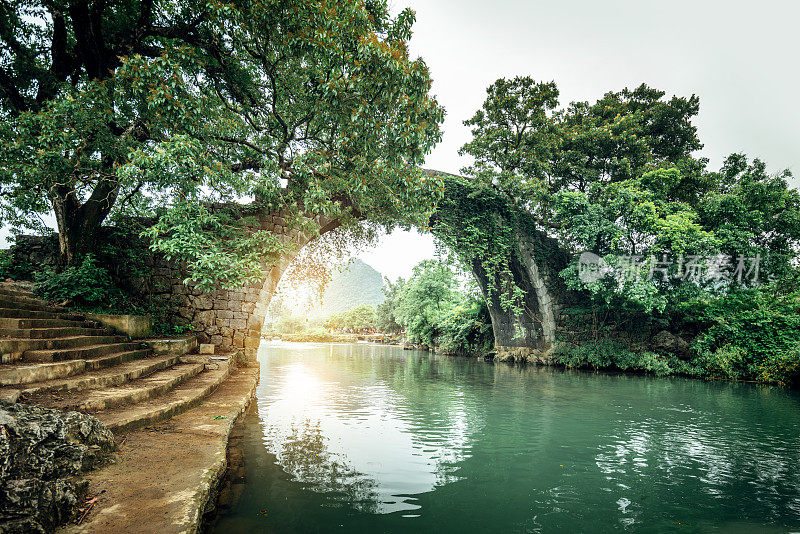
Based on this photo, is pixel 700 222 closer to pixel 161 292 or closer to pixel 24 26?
pixel 161 292

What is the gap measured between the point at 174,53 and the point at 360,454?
22.3 ft

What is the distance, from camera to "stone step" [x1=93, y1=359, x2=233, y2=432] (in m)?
3.01

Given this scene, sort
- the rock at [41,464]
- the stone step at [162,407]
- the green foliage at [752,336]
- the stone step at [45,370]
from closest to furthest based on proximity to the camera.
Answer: the rock at [41,464] < the stone step at [162,407] < the stone step at [45,370] < the green foliage at [752,336]

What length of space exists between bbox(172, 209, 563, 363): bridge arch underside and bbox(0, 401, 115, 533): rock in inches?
212

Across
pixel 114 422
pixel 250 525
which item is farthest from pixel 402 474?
pixel 114 422

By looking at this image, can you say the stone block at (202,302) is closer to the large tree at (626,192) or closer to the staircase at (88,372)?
the staircase at (88,372)

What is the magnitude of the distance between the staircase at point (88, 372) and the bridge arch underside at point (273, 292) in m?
2.53

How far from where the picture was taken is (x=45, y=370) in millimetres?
3494

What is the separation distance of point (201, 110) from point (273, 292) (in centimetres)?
504

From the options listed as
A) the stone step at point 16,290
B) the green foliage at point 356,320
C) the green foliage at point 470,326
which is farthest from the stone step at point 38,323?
the green foliage at point 356,320

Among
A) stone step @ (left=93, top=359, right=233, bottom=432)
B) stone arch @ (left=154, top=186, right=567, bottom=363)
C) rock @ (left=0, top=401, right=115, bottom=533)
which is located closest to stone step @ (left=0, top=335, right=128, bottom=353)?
stone step @ (left=93, top=359, right=233, bottom=432)

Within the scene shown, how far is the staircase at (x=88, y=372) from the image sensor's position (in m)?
3.16

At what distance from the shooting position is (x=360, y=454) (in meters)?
3.96

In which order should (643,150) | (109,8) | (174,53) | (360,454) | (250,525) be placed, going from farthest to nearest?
(643,150)
(109,8)
(174,53)
(360,454)
(250,525)
